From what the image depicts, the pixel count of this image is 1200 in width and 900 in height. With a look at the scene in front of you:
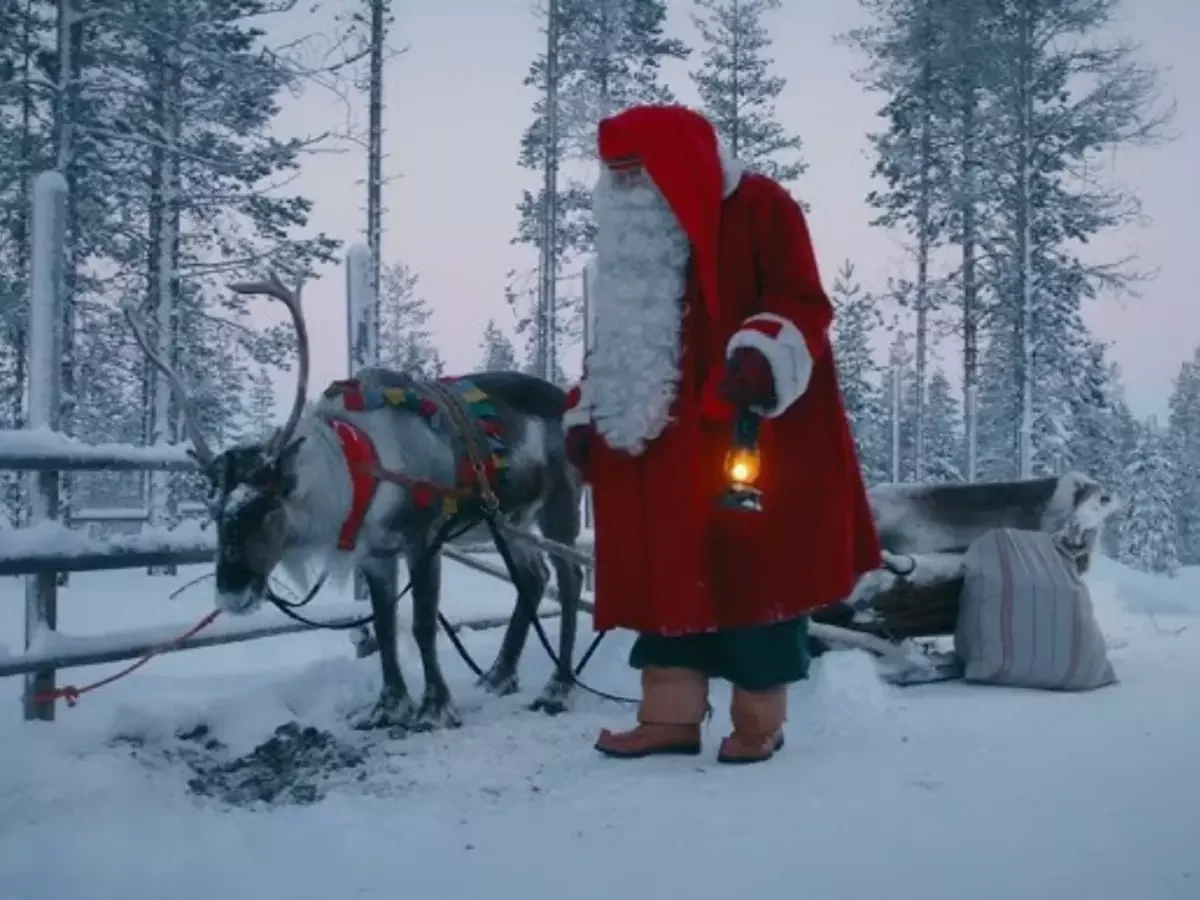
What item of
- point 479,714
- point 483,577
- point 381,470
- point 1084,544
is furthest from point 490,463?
point 483,577

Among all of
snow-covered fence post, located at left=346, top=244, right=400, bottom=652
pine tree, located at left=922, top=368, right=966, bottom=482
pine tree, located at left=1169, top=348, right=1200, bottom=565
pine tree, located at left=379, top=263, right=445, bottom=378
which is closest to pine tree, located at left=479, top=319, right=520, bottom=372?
pine tree, located at left=379, top=263, right=445, bottom=378

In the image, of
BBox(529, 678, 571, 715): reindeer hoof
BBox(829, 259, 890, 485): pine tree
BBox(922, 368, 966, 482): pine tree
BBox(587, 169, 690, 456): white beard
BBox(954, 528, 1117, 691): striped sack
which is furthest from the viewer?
BBox(922, 368, 966, 482): pine tree

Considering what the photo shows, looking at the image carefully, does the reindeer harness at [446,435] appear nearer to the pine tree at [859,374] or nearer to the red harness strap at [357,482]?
the red harness strap at [357,482]

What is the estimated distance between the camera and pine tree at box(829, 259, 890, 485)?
29469 millimetres

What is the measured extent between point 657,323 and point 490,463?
125 cm

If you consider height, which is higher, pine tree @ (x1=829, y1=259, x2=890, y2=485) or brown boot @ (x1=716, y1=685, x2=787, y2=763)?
pine tree @ (x1=829, y1=259, x2=890, y2=485)

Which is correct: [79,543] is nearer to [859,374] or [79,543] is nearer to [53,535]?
[53,535]

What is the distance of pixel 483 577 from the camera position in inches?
554

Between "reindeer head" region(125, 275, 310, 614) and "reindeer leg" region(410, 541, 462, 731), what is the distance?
0.61 metres

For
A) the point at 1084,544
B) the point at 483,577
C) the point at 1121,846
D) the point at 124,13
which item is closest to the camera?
the point at 1121,846

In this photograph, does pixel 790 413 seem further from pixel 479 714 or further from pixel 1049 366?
pixel 1049 366

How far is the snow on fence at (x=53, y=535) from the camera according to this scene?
12.0 ft

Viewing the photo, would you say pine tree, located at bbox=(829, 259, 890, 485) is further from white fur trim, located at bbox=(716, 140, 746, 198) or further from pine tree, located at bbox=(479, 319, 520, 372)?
white fur trim, located at bbox=(716, 140, 746, 198)

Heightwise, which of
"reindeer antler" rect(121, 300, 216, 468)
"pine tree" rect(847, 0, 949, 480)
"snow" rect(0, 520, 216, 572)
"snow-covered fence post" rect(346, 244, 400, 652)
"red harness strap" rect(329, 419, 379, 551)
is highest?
"pine tree" rect(847, 0, 949, 480)
